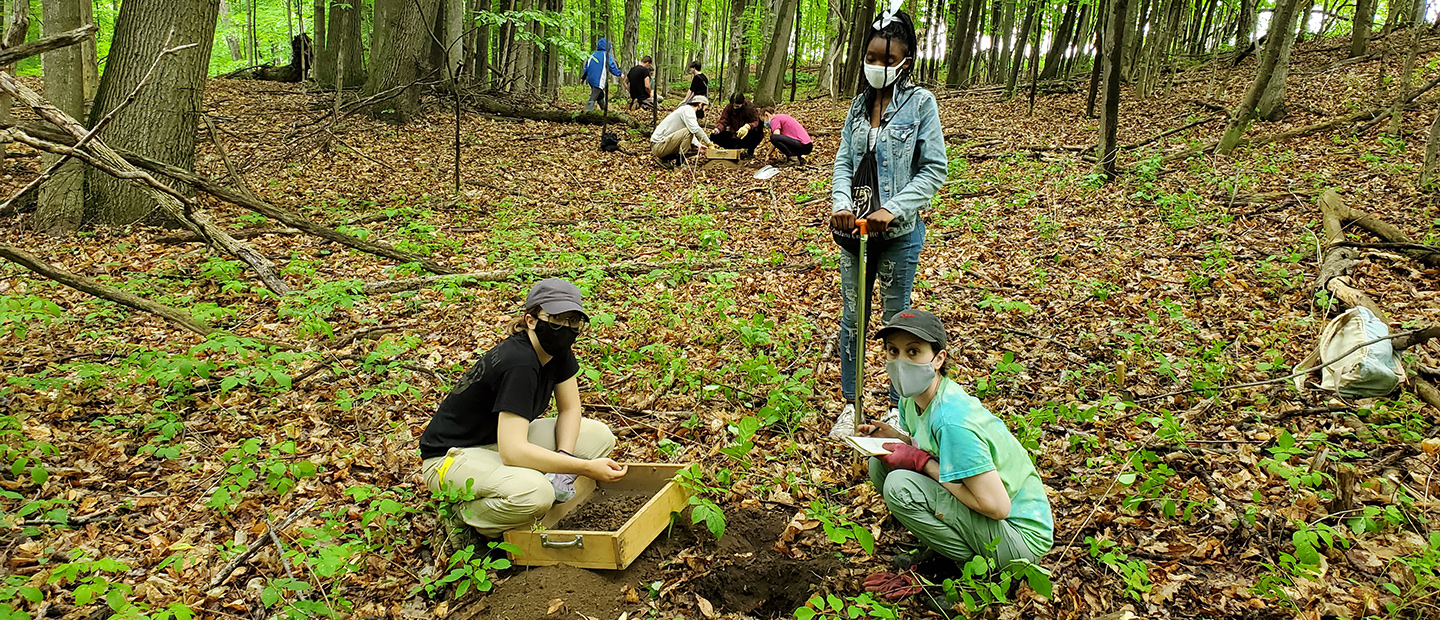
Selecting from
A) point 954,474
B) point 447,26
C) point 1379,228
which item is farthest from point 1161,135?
point 447,26

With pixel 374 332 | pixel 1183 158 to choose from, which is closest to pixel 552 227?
pixel 374 332

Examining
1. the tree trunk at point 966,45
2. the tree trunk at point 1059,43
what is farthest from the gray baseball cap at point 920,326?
the tree trunk at point 966,45

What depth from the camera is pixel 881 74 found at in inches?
147

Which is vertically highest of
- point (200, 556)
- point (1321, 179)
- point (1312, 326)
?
point (1321, 179)

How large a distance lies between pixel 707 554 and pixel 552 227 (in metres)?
6.15

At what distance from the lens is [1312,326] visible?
16.5 ft

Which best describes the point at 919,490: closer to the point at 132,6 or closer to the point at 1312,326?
the point at 1312,326

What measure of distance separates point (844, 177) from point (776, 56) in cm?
1279

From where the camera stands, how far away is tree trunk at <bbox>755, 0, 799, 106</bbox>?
1567cm

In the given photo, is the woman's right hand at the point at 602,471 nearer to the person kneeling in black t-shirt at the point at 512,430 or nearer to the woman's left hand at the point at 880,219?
the person kneeling in black t-shirt at the point at 512,430

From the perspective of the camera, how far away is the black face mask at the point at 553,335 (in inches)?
131

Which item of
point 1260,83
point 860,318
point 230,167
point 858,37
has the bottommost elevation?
point 860,318

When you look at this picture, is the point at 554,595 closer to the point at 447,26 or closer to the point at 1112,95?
the point at 1112,95

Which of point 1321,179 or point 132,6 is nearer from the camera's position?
point 132,6
